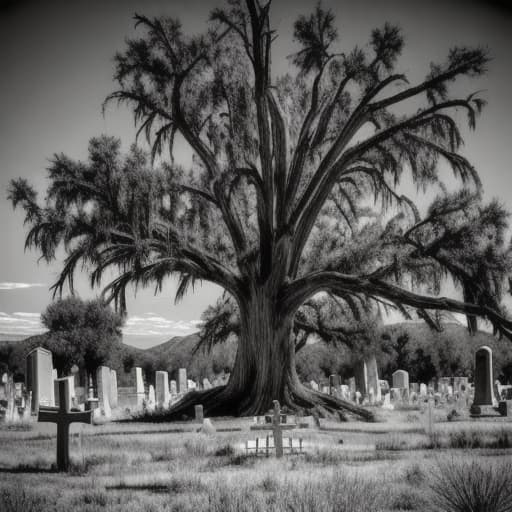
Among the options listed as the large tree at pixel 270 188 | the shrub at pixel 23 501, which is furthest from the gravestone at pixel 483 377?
the shrub at pixel 23 501

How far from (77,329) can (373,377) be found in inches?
355

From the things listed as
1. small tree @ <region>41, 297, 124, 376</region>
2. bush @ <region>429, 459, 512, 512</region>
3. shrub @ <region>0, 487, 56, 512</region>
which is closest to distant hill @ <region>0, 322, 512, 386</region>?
small tree @ <region>41, 297, 124, 376</region>

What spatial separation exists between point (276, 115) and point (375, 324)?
6.17 metres

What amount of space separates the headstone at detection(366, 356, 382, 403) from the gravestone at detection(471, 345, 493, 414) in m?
4.11

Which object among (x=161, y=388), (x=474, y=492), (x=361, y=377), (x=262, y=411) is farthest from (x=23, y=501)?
(x=361, y=377)

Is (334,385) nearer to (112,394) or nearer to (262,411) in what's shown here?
(112,394)

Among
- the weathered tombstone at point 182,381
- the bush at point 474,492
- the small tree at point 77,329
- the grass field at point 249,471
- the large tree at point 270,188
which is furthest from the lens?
the weathered tombstone at point 182,381

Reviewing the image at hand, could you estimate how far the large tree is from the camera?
13133mm

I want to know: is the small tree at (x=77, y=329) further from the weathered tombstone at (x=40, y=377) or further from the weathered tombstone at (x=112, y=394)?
the weathered tombstone at (x=40, y=377)

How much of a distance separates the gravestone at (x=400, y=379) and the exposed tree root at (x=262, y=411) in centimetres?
773

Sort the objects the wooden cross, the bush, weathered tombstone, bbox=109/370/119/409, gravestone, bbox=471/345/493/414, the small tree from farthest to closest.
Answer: the small tree < weathered tombstone, bbox=109/370/119/409 < gravestone, bbox=471/345/493/414 < the wooden cross < the bush

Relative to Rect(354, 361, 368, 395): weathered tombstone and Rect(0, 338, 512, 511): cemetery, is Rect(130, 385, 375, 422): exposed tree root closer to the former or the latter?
Rect(0, 338, 512, 511): cemetery

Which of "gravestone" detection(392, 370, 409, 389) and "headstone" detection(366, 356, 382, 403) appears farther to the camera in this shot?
"gravestone" detection(392, 370, 409, 389)

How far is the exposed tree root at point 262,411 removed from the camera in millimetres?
14148
